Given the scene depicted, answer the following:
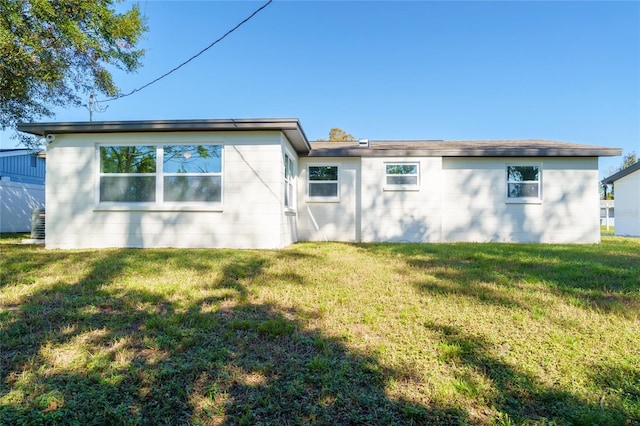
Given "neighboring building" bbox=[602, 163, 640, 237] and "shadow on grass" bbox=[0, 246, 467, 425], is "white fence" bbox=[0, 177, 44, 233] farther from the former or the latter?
"neighboring building" bbox=[602, 163, 640, 237]

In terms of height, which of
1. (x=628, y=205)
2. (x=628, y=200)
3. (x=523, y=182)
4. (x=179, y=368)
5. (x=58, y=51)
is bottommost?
(x=179, y=368)

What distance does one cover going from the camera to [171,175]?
8.10 metres

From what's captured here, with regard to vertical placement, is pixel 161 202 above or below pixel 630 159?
below

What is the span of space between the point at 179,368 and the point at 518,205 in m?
11.0

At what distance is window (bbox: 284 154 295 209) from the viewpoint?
8947 mm

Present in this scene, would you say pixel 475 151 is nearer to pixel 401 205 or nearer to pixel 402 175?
pixel 402 175

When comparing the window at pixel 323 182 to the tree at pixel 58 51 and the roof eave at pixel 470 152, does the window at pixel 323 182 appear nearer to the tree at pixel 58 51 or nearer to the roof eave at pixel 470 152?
the roof eave at pixel 470 152

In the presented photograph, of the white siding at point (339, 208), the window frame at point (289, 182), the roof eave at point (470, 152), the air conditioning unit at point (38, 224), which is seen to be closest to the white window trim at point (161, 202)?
the window frame at point (289, 182)

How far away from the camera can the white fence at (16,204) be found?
14578 millimetres

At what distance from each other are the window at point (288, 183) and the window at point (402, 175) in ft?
10.0

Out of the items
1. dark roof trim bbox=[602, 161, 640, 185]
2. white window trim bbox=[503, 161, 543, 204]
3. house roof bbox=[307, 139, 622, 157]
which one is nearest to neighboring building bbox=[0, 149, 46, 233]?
house roof bbox=[307, 139, 622, 157]

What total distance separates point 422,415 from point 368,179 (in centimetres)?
912

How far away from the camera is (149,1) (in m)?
10.3

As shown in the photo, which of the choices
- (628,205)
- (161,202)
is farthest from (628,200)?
(161,202)
